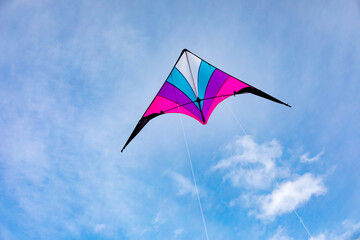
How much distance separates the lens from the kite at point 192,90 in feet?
19.0

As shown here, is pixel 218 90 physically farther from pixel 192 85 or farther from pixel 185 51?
pixel 185 51

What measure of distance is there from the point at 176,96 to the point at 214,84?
1500 millimetres

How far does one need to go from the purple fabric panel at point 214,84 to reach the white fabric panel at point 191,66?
0.52m

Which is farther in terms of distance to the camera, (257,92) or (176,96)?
(176,96)

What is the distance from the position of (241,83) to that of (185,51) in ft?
6.95

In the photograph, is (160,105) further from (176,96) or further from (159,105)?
(176,96)

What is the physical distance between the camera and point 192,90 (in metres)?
6.63

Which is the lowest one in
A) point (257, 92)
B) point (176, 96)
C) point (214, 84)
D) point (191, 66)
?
point (257, 92)

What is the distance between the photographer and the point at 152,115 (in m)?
6.08

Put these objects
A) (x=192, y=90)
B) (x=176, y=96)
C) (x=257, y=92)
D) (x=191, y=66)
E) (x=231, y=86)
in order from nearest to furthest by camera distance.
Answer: (x=257, y=92), (x=231, y=86), (x=191, y=66), (x=176, y=96), (x=192, y=90)

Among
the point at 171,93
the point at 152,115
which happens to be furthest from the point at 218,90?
the point at 152,115

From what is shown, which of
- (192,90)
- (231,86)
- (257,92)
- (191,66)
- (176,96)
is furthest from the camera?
(192,90)

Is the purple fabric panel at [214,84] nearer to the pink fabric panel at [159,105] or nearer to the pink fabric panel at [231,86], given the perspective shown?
the pink fabric panel at [231,86]

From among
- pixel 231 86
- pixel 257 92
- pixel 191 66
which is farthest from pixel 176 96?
pixel 257 92
